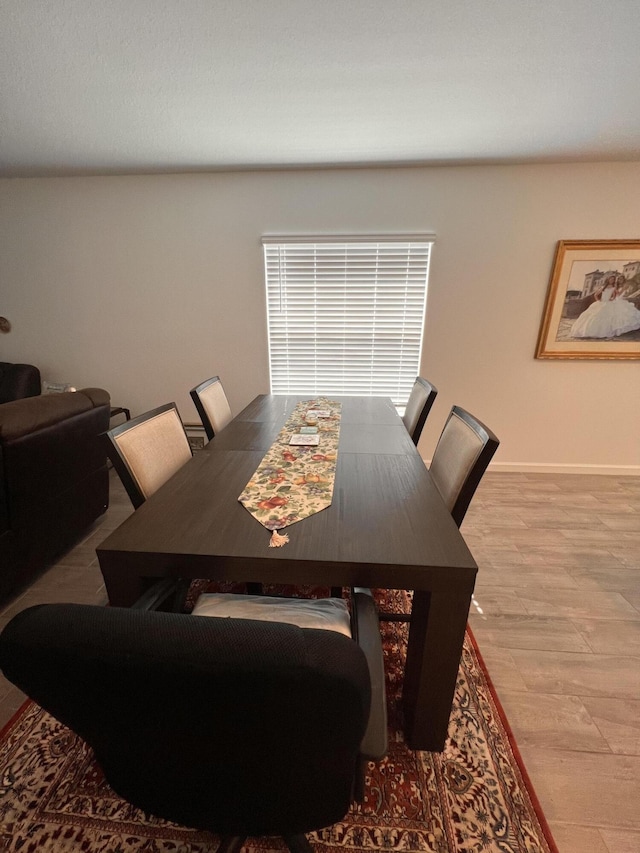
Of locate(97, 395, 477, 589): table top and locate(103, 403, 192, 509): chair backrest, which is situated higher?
locate(103, 403, 192, 509): chair backrest

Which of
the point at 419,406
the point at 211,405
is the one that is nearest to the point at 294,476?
the point at 211,405

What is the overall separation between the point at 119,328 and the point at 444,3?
2.81m

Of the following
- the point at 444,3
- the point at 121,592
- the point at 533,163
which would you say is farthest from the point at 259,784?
the point at 533,163

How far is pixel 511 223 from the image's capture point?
2430mm

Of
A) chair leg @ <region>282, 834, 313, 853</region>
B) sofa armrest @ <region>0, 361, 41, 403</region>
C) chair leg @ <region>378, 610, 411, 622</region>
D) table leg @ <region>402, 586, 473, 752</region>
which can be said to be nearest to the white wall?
sofa armrest @ <region>0, 361, 41, 403</region>

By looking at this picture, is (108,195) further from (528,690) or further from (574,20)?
(528,690)

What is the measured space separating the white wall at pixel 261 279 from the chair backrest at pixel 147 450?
1525mm

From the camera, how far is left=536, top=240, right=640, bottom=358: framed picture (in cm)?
242

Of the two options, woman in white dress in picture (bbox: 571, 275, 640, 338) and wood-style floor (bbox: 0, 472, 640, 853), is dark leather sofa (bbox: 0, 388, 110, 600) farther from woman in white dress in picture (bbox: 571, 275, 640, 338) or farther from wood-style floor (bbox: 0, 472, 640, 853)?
woman in white dress in picture (bbox: 571, 275, 640, 338)

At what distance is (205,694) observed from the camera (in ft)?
1.29

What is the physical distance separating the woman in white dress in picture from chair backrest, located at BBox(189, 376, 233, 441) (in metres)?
2.70

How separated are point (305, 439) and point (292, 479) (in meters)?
0.39

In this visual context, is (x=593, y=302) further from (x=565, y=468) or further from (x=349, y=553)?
(x=349, y=553)

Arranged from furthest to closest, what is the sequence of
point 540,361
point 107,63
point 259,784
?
point 540,361 < point 107,63 < point 259,784
